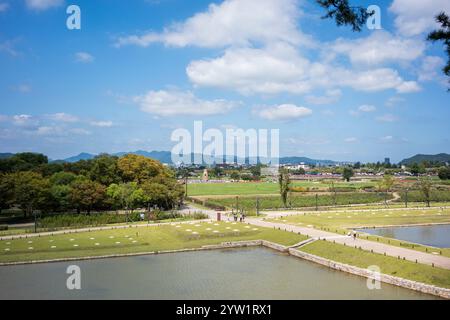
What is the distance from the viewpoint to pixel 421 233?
45.6 m

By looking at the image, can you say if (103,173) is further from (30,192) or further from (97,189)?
(30,192)

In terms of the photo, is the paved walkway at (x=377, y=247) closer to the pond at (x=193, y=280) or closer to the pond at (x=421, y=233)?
the pond at (x=193, y=280)

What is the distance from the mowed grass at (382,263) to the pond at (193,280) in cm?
148

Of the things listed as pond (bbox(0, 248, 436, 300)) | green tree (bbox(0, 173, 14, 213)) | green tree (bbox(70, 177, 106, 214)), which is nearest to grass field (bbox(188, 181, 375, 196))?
green tree (bbox(70, 177, 106, 214))

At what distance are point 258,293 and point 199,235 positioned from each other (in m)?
18.4

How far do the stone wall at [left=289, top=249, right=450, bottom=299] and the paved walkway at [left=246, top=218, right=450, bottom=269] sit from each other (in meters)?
3.33

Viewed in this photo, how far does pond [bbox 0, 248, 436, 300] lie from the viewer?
25438 mm

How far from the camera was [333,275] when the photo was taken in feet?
98.8

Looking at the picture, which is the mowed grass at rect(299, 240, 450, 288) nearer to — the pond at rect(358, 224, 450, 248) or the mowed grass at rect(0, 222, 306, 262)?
the mowed grass at rect(0, 222, 306, 262)

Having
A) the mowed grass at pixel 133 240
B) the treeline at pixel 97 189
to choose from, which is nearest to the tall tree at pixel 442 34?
the mowed grass at pixel 133 240

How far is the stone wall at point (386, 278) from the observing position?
25.0 m

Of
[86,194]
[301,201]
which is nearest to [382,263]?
[86,194]
